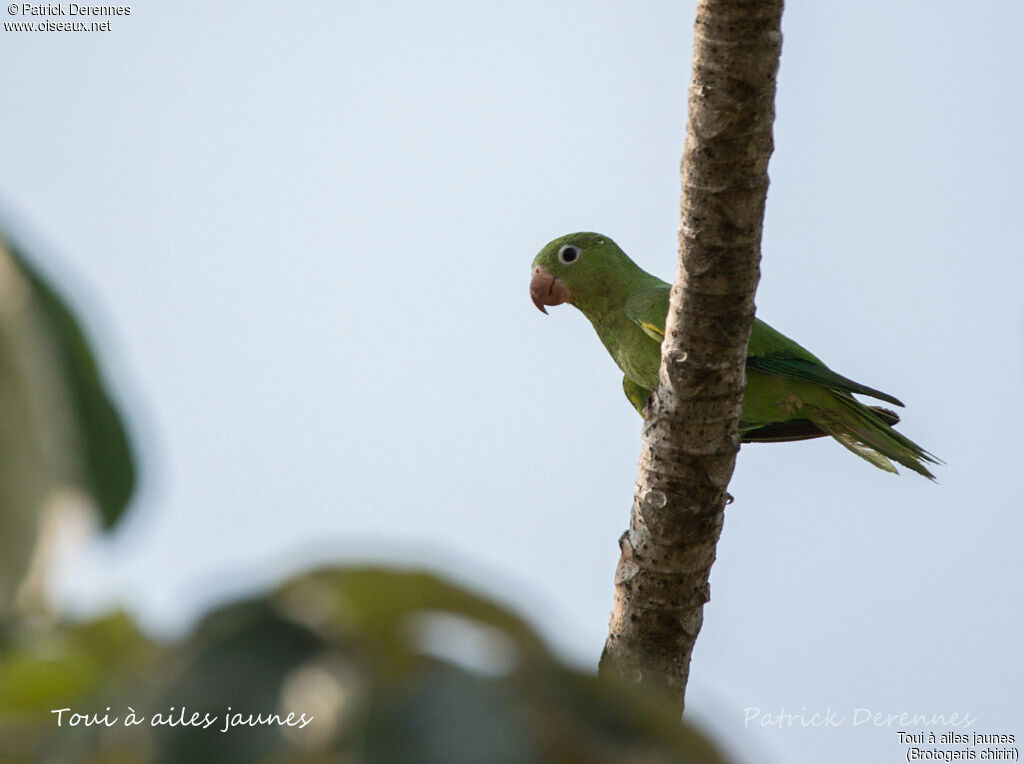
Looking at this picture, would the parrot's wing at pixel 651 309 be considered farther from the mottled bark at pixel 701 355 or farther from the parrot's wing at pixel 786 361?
the mottled bark at pixel 701 355

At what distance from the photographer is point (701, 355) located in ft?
9.91

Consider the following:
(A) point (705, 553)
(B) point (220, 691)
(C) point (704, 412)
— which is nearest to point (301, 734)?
(B) point (220, 691)

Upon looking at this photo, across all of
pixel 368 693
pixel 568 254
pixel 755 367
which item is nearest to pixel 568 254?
pixel 568 254

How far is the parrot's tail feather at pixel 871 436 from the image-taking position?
4559mm

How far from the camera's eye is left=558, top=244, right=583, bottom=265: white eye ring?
5.29 metres

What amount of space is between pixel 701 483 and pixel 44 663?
2689 mm

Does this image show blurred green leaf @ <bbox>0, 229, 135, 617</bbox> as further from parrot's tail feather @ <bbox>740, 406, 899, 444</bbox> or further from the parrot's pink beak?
the parrot's pink beak

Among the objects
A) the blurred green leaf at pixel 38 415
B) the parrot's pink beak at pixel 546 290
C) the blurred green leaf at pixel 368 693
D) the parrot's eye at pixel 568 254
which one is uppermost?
the parrot's eye at pixel 568 254

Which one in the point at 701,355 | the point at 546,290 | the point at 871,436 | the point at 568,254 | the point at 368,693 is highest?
the point at 568,254

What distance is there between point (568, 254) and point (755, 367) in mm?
1269

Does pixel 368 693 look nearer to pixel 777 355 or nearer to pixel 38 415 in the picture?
pixel 38 415

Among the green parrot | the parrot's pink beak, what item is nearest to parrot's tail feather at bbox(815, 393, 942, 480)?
the green parrot

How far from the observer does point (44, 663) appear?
73 centimetres

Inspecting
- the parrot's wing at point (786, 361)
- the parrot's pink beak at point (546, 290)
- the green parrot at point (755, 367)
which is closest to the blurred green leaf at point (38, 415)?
the green parrot at point (755, 367)
